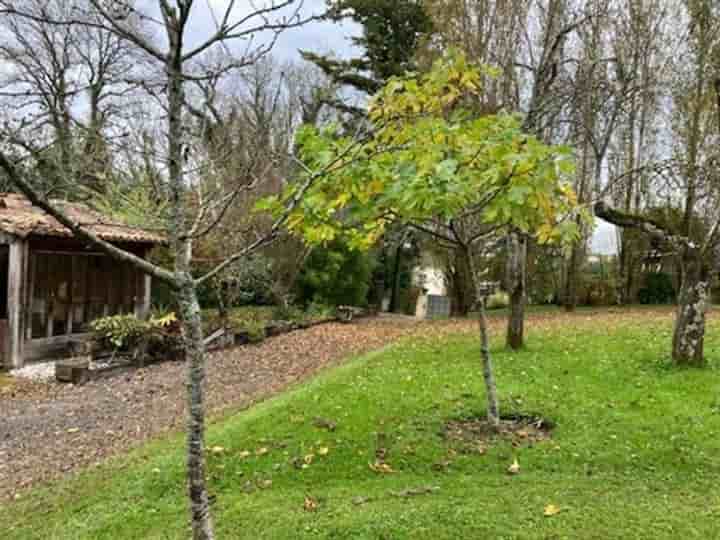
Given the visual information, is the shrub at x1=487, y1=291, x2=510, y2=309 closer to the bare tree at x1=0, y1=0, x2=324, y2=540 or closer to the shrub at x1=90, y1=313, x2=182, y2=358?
the shrub at x1=90, y1=313, x2=182, y2=358

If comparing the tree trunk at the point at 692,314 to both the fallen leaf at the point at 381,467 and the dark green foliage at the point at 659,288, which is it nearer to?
the fallen leaf at the point at 381,467

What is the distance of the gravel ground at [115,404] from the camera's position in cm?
510

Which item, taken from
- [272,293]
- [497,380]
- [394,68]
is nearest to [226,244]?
[272,293]

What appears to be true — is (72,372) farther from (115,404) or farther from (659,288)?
(659,288)

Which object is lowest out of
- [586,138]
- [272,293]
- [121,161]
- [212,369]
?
[212,369]

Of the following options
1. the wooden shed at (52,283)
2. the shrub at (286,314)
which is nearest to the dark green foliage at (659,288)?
the shrub at (286,314)

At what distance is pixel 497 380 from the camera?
20.6 ft

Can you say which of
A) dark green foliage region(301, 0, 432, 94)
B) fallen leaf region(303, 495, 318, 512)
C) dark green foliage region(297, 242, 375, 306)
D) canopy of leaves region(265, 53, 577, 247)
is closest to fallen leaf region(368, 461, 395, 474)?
fallen leaf region(303, 495, 318, 512)

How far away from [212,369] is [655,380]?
6.55 metres

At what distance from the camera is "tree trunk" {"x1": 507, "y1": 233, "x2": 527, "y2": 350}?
26.1ft

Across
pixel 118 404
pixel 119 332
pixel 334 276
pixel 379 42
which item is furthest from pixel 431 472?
pixel 379 42

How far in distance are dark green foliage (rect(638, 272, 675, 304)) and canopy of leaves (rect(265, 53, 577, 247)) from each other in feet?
52.9

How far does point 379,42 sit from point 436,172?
16509 mm

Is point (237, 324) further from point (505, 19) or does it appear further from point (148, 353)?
point (505, 19)
